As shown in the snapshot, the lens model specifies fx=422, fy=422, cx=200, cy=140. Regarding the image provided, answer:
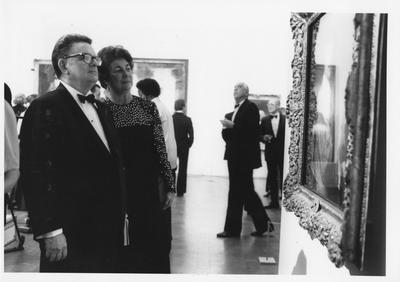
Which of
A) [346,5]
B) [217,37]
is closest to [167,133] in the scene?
[217,37]

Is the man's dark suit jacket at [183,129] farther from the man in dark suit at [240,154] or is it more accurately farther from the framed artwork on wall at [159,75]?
the man in dark suit at [240,154]

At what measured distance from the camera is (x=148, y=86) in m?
2.04

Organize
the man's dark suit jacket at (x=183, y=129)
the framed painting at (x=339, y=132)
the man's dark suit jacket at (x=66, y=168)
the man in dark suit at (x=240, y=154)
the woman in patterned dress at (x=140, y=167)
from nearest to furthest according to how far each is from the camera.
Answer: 1. the framed painting at (x=339, y=132)
2. the man's dark suit jacket at (x=66, y=168)
3. the woman in patterned dress at (x=140, y=167)
4. the man's dark suit jacket at (x=183, y=129)
5. the man in dark suit at (x=240, y=154)

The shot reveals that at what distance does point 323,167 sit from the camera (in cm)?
167

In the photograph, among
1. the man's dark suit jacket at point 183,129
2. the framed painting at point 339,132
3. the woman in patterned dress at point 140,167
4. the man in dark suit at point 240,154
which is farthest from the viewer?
the man in dark suit at point 240,154

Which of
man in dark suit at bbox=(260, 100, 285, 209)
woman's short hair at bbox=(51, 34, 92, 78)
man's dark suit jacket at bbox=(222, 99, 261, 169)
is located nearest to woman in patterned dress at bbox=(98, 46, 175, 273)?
woman's short hair at bbox=(51, 34, 92, 78)

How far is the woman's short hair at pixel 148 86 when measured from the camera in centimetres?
202

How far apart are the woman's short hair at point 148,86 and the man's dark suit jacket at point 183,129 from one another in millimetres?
158

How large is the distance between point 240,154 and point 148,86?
683 mm

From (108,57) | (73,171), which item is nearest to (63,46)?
(108,57)

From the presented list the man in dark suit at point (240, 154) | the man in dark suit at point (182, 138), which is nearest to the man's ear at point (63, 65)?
the man in dark suit at point (182, 138)

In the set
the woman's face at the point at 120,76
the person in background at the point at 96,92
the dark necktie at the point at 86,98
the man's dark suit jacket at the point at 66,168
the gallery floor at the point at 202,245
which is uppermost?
the woman's face at the point at 120,76

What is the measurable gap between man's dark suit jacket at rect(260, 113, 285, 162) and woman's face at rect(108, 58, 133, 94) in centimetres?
84
